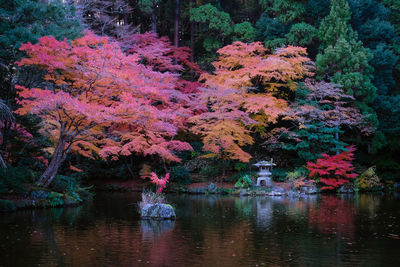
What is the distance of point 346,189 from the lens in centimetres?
2197

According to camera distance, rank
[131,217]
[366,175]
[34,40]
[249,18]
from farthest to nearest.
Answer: [249,18] < [366,175] < [34,40] < [131,217]

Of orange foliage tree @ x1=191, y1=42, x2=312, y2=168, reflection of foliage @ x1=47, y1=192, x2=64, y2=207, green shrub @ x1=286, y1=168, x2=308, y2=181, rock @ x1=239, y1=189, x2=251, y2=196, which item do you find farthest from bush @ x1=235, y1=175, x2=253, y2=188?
reflection of foliage @ x1=47, y1=192, x2=64, y2=207

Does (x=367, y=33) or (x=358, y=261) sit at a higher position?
(x=367, y=33)

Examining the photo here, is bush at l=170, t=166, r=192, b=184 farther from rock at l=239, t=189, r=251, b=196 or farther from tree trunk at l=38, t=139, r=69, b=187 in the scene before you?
tree trunk at l=38, t=139, r=69, b=187

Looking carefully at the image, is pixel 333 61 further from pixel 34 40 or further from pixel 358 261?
→ pixel 358 261

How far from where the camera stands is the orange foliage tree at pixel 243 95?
21.6 m

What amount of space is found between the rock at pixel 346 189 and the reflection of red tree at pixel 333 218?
235 inches

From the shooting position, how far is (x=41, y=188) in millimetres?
14438

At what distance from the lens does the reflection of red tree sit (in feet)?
33.3

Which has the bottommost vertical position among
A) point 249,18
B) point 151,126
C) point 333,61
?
point 151,126

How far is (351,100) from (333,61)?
2354 millimetres

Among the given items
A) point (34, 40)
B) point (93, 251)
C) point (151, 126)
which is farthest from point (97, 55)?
point (93, 251)

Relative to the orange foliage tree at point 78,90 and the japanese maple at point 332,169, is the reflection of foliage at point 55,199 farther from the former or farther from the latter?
the japanese maple at point 332,169

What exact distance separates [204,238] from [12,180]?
23.4 feet
